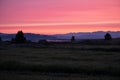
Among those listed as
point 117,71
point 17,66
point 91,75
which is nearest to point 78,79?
point 91,75

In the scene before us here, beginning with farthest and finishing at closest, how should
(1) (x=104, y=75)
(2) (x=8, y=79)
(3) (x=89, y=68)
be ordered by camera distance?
1. (3) (x=89, y=68)
2. (1) (x=104, y=75)
3. (2) (x=8, y=79)

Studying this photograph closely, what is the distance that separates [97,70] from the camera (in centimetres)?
3241

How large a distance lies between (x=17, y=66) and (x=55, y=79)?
9.61m

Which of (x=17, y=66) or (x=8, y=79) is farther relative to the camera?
(x=17, y=66)

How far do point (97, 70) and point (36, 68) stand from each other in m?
7.14

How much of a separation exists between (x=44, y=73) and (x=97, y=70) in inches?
220

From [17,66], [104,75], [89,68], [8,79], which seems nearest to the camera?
[8,79]

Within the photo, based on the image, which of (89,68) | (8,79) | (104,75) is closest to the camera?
(8,79)

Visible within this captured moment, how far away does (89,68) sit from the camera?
33.2 m

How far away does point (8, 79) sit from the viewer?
2745 cm

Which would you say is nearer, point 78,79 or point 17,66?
point 78,79

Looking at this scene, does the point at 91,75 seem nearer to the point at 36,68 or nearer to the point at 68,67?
the point at 68,67

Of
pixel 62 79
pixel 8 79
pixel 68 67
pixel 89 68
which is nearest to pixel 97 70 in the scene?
pixel 89 68

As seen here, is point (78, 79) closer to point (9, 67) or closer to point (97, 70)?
point (97, 70)
